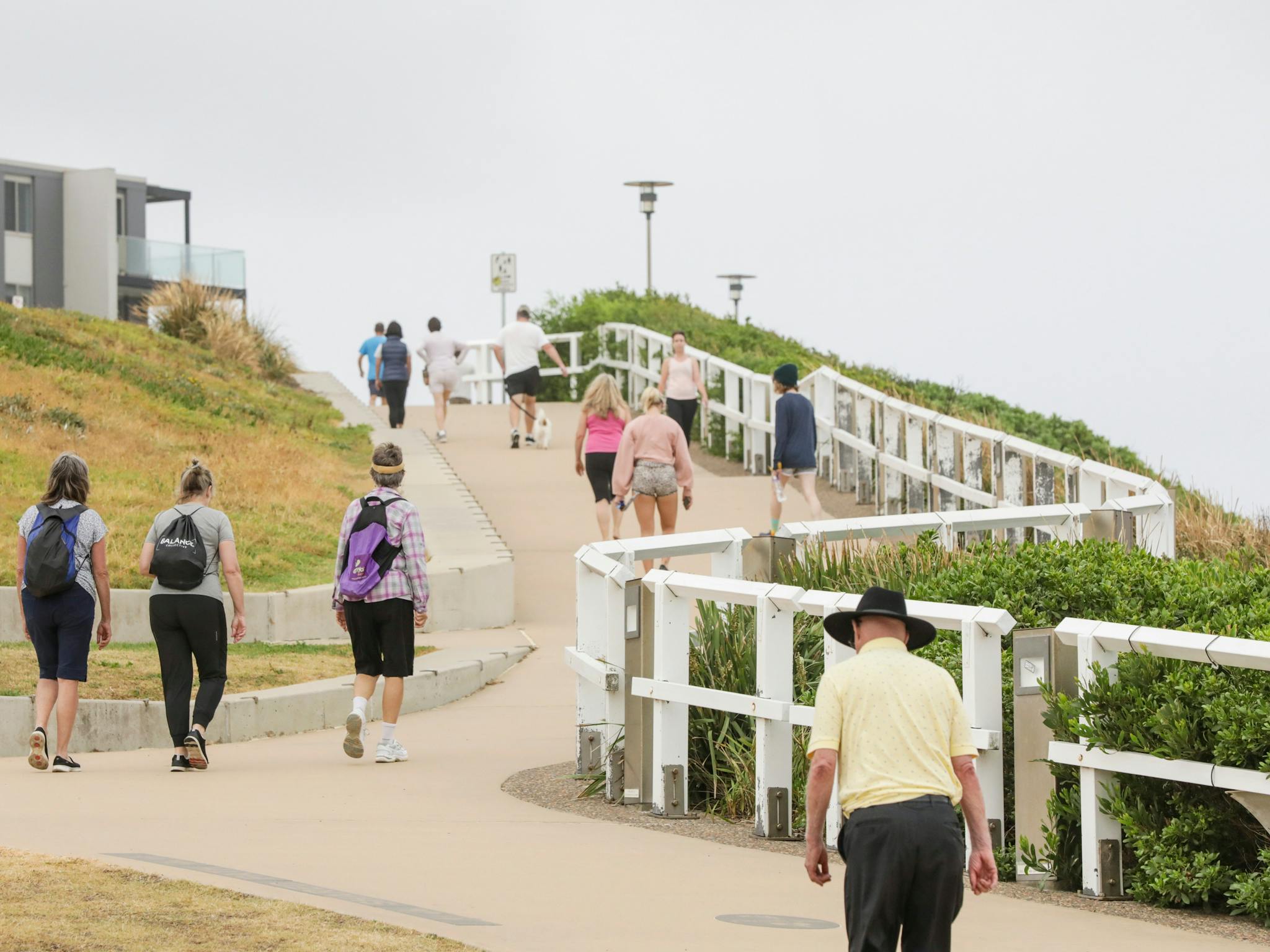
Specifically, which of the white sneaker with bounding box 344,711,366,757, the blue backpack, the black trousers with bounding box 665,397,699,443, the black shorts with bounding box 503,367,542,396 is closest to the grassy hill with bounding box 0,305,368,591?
the black shorts with bounding box 503,367,542,396

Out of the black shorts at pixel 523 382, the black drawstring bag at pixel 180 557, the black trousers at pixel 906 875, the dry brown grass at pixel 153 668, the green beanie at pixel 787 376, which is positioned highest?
the black shorts at pixel 523 382

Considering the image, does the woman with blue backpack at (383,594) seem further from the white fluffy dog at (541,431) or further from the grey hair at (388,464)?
the white fluffy dog at (541,431)

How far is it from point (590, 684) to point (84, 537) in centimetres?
295

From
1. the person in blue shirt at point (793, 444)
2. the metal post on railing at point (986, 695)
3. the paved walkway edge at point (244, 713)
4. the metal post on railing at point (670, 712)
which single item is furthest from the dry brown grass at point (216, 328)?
the metal post on railing at point (986, 695)

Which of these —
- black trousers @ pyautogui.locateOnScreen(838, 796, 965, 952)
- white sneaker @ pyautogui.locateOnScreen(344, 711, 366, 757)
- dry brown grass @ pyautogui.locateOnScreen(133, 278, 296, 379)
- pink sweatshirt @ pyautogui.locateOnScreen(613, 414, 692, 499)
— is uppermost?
dry brown grass @ pyautogui.locateOnScreen(133, 278, 296, 379)

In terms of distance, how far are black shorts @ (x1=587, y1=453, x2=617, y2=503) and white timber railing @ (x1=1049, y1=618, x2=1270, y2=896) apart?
10.0 m

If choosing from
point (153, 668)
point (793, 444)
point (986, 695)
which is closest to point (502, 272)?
point (793, 444)

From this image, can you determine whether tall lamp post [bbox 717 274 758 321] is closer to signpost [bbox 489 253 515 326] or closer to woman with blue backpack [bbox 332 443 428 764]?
signpost [bbox 489 253 515 326]

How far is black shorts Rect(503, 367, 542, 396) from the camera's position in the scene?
79.4 ft

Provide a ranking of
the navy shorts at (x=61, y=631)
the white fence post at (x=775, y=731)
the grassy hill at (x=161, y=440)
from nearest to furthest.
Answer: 1. the white fence post at (x=775, y=731)
2. the navy shorts at (x=61, y=631)
3. the grassy hill at (x=161, y=440)

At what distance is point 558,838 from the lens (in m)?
7.85

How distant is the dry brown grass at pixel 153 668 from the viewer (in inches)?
450

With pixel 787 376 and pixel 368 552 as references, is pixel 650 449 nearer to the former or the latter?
pixel 787 376

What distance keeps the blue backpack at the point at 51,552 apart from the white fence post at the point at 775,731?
4107mm
